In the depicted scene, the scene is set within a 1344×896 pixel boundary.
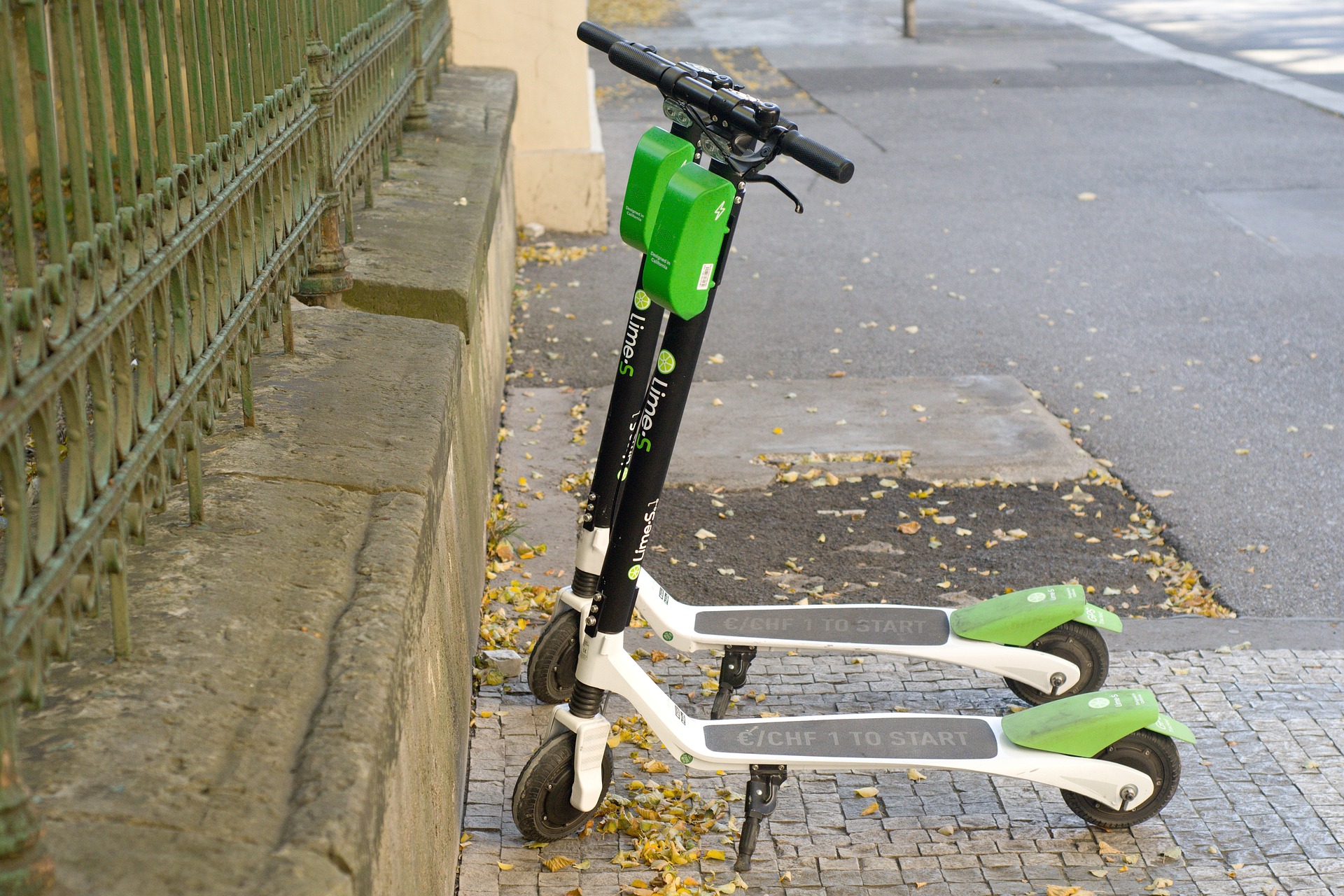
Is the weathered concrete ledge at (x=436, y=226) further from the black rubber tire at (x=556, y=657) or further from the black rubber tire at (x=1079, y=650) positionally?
the black rubber tire at (x=1079, y=650)

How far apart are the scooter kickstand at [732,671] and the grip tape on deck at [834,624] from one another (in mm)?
58

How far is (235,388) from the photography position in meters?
2.56

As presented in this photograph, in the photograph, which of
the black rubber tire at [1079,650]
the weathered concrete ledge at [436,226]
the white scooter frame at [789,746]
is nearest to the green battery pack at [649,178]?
the white scooter frame at [789,746]

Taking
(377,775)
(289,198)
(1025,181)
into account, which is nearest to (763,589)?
(289,198)

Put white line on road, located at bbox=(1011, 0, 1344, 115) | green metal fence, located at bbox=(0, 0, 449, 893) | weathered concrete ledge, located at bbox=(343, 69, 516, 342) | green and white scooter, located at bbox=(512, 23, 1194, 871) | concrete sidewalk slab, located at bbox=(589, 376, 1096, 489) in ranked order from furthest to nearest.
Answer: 1. white line on road, located at bbox=(1011, 0, 1344, 115)
2. concrete sidewalk slab, located at bbox=(589, 376, 1096, 489)
3. weathered concrete ledge, located at bbox=(343, 69, 516, 342)
4. green and white scooter, located at bbox=(512, 23, 1194, 871)
5. green metal fence, located at bbox=(0, 0, 449, 893)

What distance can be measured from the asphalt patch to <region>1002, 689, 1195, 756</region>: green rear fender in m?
1.13

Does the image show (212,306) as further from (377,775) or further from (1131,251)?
(1131,251)

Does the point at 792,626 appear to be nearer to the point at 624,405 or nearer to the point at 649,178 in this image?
the point at 624,405

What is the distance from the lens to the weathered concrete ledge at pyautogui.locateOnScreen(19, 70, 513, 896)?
4.93 ft

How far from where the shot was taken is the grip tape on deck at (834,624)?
350 cm

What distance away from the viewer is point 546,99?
8.89 m

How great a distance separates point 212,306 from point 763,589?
2411mm

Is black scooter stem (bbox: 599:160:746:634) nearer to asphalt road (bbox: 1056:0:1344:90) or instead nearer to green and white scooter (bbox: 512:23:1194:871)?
green and white scooter (bbox: 512:23:1194:871)

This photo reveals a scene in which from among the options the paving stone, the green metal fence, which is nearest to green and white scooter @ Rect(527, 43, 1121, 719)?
the paving stone
